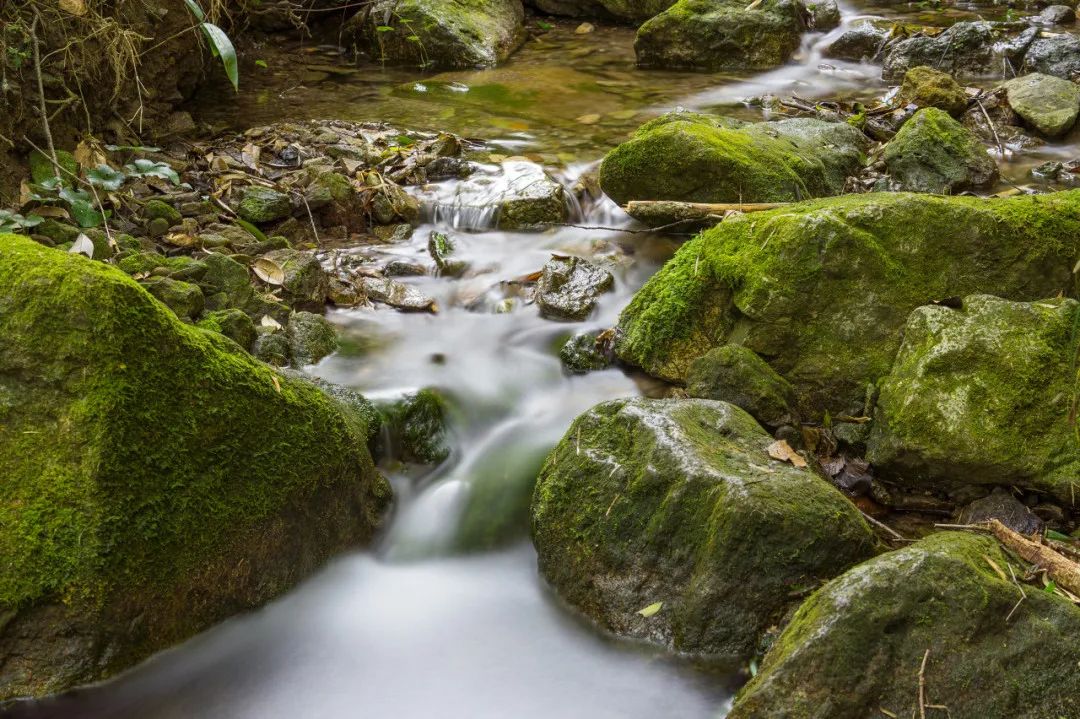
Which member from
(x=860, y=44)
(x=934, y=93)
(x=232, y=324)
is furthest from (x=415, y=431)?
(x=860, y=44)

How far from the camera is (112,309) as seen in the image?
113 inches

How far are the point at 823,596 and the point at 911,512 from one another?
1.27 m

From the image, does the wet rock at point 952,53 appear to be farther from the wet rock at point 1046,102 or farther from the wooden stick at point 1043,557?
the wooden stick at point 1043,557

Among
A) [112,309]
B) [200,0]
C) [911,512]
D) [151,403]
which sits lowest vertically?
[911,512]

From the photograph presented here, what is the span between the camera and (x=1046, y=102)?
7.71 metres

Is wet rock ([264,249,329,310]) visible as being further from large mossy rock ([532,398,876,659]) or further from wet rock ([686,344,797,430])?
wet rock ([686,344,797,430])

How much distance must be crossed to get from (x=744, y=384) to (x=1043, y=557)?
1396 millimetres

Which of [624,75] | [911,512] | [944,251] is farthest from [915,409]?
[624,75]

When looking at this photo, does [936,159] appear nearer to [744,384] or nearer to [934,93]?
[934,93]

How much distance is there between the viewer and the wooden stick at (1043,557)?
2867 millimetres

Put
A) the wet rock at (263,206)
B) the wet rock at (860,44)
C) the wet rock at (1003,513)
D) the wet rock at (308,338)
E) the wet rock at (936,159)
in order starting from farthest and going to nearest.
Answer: the wet rock at (860,44), the wet rock at (936,159), the wet rock at (263,206), the wet rock at (308,338), the wet rock at (1003,513)

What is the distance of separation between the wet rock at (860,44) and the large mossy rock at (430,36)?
428 cm

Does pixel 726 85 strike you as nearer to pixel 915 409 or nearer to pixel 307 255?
pixel 307 255

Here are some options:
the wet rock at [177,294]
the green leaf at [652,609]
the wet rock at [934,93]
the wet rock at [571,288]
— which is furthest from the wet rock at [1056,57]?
the wet rock at [177,294]
